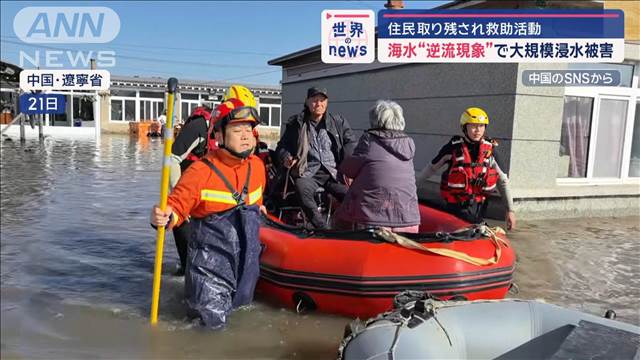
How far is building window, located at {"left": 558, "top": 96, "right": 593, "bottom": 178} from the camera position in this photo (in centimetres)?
874

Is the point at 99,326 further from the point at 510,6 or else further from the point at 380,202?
the point at 510,6

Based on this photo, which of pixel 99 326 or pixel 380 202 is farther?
pixel 380 202

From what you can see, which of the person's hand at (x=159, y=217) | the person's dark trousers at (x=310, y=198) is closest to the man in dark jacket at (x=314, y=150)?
the person's dark trousers at (x=310, y=198)

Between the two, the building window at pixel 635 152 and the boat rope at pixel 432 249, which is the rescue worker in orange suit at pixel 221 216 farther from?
the building window at pixel 635 152

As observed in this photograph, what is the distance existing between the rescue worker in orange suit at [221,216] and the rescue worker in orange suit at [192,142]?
667mm

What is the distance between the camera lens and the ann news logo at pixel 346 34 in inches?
347

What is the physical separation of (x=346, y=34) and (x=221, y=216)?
21.5 feet

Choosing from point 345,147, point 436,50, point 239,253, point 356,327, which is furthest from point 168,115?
point 436,50

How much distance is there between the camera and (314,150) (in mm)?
5312

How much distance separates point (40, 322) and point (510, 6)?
8.03 m

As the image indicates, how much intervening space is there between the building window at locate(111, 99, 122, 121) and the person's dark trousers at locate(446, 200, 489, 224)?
34800 mm

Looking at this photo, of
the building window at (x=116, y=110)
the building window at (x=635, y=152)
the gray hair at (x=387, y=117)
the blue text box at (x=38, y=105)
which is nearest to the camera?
the gray hair at (x=387, y=117)

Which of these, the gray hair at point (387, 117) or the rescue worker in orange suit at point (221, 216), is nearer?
the rescue worker in orange suit at point (221, 216)

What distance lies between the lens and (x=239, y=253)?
3684 mm
